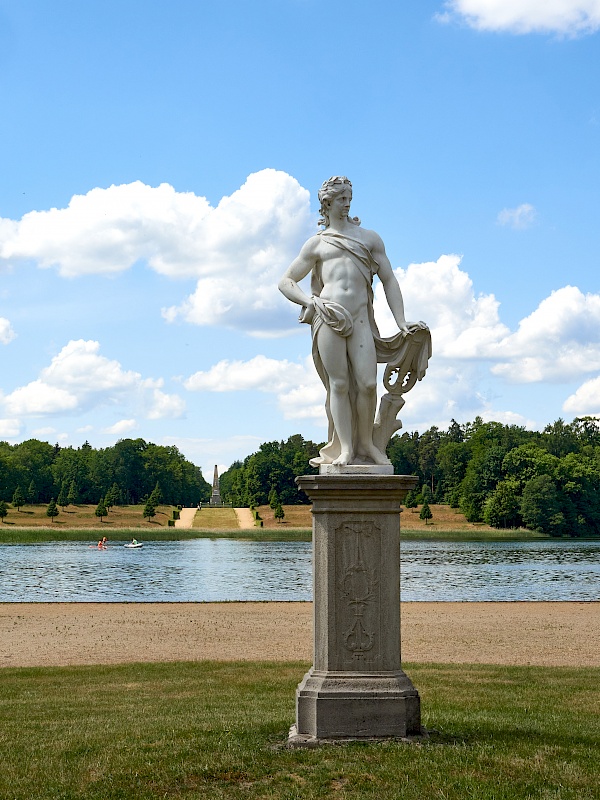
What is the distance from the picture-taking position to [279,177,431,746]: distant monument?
8.20m

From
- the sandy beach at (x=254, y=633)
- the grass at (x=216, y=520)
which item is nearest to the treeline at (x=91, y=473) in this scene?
the grass at (x=216, y=520)

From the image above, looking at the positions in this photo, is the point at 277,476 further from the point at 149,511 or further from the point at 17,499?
the point at 17,499

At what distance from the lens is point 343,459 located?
28.2ft

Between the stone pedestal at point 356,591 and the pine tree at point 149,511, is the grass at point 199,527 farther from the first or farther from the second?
the stone pedestal at point 356,591

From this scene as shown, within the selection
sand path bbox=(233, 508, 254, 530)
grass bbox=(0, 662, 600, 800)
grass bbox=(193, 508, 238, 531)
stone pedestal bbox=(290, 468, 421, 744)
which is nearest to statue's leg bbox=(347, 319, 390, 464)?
stone pedestal bbox=(290, 468, 421, 744)

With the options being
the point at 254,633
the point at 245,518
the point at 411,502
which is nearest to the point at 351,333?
the point at 254,633

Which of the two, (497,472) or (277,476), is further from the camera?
(277,476)

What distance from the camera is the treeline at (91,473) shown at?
4513 inches

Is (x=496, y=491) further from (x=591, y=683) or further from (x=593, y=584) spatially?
(x=591, y=683)

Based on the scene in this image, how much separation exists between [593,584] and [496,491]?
53.0m

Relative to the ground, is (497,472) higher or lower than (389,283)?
higher

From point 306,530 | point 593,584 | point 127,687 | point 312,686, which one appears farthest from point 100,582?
point 306,530

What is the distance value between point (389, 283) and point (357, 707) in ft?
12.8

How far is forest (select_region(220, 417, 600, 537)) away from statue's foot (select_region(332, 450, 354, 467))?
74.9 metres
